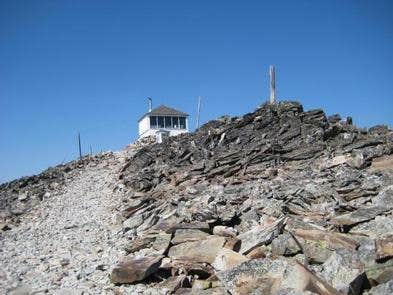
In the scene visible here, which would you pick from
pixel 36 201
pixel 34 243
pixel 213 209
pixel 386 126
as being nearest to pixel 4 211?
pixel 36 201

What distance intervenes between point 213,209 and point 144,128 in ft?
128

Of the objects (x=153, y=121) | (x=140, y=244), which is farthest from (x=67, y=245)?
(x=153, y=121)

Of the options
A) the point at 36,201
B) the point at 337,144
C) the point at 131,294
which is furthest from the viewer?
the point at 36,201

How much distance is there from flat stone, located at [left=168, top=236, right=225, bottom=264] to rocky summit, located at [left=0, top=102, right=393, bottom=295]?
44 millimetres

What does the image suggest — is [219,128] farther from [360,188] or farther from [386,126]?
[360,188]

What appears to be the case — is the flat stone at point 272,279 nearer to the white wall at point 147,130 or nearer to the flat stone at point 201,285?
the flat stone at point 201,285

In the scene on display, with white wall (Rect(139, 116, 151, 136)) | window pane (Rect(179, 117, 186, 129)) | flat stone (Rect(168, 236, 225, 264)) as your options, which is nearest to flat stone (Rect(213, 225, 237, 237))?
flat stone (Rect(168, 236, 225, 264))

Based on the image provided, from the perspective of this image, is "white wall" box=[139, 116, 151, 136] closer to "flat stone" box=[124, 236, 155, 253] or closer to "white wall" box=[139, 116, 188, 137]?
"white wall" box=[139, 116, 188, 137]

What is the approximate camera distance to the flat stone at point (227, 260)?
12266mm

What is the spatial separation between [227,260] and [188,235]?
2.74 meters

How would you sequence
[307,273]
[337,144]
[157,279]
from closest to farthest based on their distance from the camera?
[307,273], [157,279], [337,144]

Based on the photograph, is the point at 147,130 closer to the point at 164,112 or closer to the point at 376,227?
the point at 164,112

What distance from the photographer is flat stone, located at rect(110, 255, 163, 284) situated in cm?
1249

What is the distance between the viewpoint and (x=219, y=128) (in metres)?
31.7
